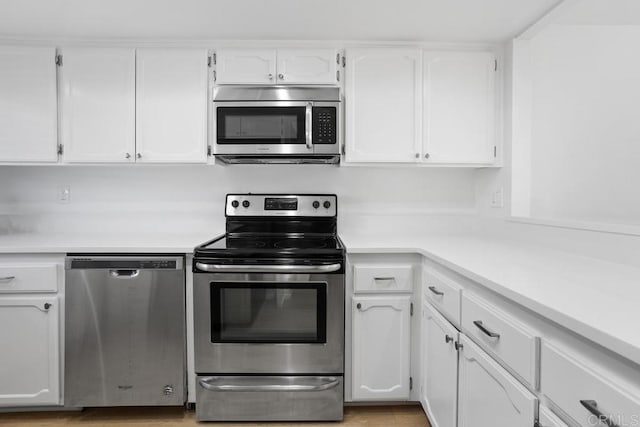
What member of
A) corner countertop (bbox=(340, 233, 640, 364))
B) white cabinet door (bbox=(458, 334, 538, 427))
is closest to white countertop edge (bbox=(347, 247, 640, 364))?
corner countertop (bbox=(340, 233, 640, 364))

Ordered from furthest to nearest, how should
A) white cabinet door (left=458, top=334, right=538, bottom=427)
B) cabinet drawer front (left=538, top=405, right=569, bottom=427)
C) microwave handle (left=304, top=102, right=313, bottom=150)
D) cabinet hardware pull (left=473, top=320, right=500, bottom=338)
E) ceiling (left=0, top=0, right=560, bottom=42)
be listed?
1. microwave handle (left=304, top=102, right=313, bottom=150)
2. ceiling (left=0, top=0, right=560, bottom=42)
3. cabinet hardware pull (left=473, top=320, right=500, bottom=338)
4. white cabinet door (left=458, top=334, right=538, bottom=427)
5. cabinet drawer front (left=538, top=405, right=569, bottom=427)

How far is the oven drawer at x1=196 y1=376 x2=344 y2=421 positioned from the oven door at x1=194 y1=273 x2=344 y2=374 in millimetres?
52

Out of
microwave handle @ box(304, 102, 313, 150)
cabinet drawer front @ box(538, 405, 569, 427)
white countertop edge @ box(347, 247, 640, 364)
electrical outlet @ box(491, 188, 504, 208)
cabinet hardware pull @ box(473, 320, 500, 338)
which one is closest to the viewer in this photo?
white countertop edge @ box(347, 247, 640, 364)

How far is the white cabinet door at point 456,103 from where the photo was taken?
2121mm

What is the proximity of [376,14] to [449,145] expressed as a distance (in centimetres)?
85

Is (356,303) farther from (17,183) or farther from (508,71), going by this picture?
(17,183)

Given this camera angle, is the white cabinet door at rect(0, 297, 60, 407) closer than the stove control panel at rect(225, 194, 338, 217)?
Yes

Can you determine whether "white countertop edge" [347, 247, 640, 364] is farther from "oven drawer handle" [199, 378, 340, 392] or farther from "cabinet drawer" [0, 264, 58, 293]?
"cabinet drawer" [0, 264, 58, 293]

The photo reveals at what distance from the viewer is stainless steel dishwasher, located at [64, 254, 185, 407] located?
1.77 meters

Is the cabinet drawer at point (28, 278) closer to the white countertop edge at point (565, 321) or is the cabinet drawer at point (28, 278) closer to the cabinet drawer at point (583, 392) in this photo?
the white countertop edge at point (565, 321)

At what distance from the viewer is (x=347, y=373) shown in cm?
185

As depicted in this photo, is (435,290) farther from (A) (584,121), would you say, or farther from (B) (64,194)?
(B) (64,194)

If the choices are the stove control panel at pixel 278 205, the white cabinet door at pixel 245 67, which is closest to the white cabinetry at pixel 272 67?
the white cabinet door at pixel 245 67

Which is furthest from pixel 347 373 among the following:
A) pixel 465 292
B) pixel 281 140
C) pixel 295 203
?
pixel 281 140
